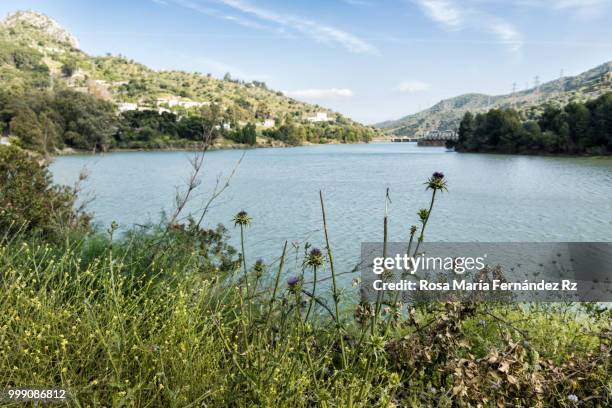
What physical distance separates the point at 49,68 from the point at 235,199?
126201 millimetres

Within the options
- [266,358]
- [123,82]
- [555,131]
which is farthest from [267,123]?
[266,358]

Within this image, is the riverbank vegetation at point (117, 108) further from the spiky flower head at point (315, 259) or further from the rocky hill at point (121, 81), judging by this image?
the spiky flower head at point (315, 259)

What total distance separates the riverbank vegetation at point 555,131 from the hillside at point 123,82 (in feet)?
175

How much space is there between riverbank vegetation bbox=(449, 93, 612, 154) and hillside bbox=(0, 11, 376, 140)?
5337 cm

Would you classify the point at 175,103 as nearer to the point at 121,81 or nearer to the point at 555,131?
the point at 121,81

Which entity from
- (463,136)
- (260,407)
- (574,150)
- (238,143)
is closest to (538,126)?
(574,150)

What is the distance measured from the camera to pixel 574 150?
166ft

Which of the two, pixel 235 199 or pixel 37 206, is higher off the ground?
pixel 37 206

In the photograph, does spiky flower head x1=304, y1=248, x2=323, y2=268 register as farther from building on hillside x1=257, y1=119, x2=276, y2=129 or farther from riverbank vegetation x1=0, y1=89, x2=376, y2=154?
building on hillside x1=257, y1=119, x2=276, y2=129

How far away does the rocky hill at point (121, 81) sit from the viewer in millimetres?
106250

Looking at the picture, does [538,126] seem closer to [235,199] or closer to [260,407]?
[235,199]

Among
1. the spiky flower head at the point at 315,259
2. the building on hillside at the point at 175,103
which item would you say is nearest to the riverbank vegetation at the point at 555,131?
the spiky flower head at the point at 315,259

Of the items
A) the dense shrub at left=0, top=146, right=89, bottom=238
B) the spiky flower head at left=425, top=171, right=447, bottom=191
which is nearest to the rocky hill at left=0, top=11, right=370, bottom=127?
the dense shrub at left=0, top=146, right=89, bottom=238

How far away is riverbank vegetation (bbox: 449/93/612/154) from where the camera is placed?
4866cm
